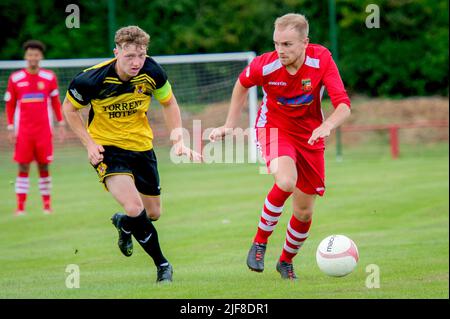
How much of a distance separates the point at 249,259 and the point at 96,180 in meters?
12.6

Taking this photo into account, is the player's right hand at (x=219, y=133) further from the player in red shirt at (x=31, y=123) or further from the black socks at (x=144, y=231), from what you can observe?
the player in red shirt at (x=31, y=123)

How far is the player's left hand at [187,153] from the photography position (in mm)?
7121

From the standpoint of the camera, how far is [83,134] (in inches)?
279

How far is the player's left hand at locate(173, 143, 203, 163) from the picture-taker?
712 cm

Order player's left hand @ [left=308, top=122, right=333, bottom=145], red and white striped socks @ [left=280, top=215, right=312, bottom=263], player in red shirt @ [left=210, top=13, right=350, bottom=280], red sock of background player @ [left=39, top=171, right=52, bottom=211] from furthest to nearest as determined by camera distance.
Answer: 1. red sock of background player @ [left=39, top=171, right=52, bottom=211]
2. red and white striped socks @ [left=280, top=215, right=312, bottom=263]
3. player in red shirt @ [left=210, top=13, right=350, bottom=280]
4. player's left hand @ [left=308, top=122, right=333, bottom=145]

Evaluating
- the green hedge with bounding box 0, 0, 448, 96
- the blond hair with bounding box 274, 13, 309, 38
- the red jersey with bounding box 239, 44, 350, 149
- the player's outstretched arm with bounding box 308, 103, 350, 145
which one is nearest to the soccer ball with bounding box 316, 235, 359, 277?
the red jersey with bounding box 239, 44, 350, 149

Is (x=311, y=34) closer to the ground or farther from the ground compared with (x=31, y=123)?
farther from the ground

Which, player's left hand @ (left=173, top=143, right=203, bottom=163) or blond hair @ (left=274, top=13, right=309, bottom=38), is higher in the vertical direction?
blond hair @ (left=274, top=13, right=309, bottom=38)

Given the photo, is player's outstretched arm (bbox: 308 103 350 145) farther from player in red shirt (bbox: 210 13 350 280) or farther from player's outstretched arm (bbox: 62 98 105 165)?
player's outstretched arm (bbox: 62 98 105 165)

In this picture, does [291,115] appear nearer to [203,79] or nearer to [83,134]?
[83,134]

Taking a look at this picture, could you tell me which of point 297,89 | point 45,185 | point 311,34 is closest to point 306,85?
point 297,89

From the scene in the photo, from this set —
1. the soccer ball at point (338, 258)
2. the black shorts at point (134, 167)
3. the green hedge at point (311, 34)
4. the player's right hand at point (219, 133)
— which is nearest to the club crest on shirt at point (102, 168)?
the black shorts at point (134, 167)

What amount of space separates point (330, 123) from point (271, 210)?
1036 mm

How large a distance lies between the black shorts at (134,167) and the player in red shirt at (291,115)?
0.78 m
